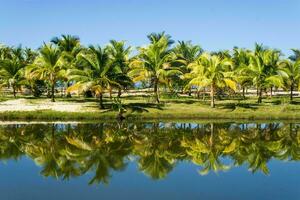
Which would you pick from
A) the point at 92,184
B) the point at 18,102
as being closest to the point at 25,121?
the point at 18,102

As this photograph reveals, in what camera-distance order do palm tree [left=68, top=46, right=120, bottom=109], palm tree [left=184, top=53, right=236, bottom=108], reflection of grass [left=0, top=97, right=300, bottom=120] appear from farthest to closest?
palm tree [left=184, top=53, right=236, bottom=108] < palm tree [left=68, top=46, right=120, bottom=109] < reflection of grass [left=0, top=97, right=300, bottom=120]

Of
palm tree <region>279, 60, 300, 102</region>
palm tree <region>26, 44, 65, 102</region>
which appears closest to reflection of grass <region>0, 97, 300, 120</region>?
palm tree <region>26, 44, 65, 102</region>

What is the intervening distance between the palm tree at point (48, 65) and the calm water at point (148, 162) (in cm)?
1330

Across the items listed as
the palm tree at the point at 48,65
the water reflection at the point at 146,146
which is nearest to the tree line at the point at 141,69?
the palm tree at the point at 48,65

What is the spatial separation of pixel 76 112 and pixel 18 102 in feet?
27.8

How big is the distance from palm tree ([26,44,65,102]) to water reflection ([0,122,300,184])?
1261 cm

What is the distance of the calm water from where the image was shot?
1625 cm

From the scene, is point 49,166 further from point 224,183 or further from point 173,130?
point 173,130

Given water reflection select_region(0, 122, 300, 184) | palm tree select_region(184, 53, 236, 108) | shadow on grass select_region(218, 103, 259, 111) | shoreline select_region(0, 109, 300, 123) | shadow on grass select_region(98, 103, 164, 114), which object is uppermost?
palm tree select_region(184, 53, 236, 108)

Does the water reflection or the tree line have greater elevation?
the tree line

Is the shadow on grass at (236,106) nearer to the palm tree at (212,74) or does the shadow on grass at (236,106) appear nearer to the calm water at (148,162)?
the palm tree at (212,74)

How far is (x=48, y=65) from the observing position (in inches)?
1921

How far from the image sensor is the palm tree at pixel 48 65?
4853 centimetres

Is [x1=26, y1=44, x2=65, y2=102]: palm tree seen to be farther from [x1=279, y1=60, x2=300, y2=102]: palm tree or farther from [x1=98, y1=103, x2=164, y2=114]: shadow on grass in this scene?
[x1=279, y1=60, x2=300, y2=102]: palm tree
